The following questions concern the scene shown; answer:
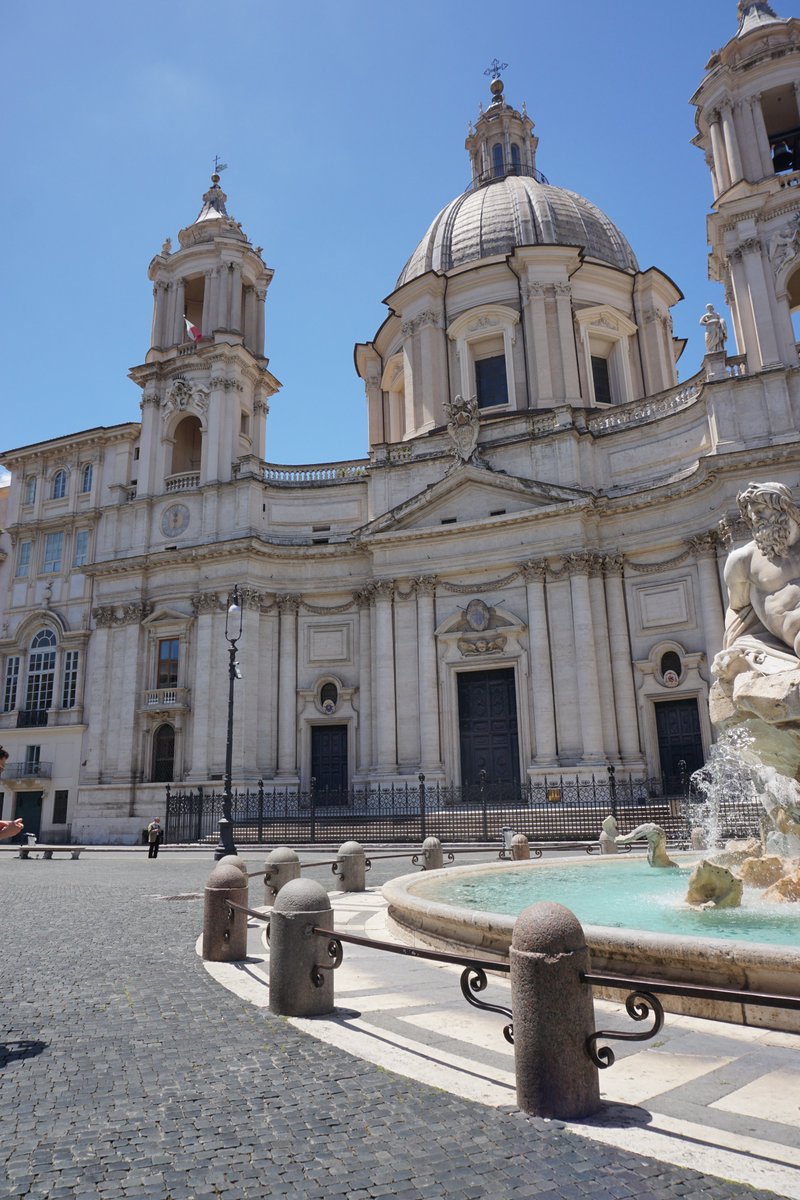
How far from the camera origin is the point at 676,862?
→ 12.0 metres

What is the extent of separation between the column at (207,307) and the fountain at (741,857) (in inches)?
1296

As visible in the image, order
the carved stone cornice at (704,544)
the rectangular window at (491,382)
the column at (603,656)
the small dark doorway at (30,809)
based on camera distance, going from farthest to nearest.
Result: the rectangular window at (491,382), the small dark doorway at (30,809), the column at (603,656), the carved stone cornice at (704,544)

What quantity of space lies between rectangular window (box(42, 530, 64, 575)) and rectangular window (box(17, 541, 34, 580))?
98 centimetres

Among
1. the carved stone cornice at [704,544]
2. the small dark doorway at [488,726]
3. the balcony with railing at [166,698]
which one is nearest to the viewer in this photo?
the carved stone cornice at [704,544]

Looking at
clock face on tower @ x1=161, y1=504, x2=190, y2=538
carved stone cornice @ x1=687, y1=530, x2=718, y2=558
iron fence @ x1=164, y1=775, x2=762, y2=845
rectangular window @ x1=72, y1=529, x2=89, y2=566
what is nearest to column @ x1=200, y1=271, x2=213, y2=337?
clock face on tower @ x1=161, y1=504, x2=190, y2=538

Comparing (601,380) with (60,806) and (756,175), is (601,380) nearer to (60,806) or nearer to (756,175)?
(756,175)

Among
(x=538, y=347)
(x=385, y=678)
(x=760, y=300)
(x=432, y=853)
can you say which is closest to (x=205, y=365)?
(x=538, y=347)

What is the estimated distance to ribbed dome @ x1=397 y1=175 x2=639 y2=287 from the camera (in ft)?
124

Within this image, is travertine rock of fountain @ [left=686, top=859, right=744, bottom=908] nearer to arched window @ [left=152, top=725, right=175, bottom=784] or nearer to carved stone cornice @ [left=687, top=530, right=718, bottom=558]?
carved stone cornice @ [left=687, top=530, right=718, bottom=558]

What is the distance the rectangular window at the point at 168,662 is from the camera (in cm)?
3412

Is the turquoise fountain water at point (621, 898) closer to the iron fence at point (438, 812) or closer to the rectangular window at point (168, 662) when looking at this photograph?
the iron fence at point (438, 812)

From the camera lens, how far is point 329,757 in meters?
32.8

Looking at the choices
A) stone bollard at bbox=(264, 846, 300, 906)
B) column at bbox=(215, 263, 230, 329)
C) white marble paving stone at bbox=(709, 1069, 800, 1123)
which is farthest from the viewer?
column at bbox=(215, 263, 230, 329)

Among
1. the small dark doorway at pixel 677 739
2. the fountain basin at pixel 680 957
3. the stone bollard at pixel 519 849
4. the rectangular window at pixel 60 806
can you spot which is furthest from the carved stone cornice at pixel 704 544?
the rectangular window at pixel 60 806
